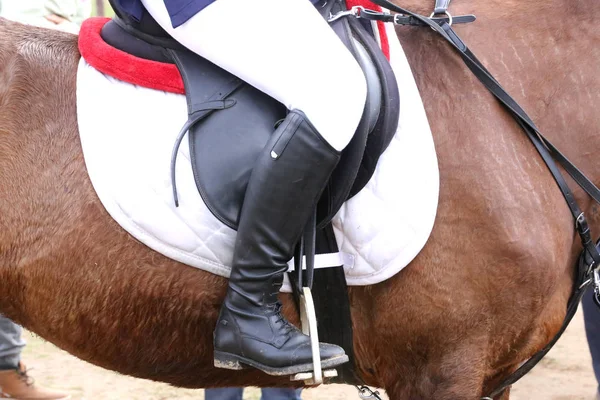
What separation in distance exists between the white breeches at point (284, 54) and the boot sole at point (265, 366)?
0.58m

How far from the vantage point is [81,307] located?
2338 millimetres

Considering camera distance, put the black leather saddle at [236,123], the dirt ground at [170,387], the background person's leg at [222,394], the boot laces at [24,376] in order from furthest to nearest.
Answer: the dirt ground at [170,387], the boot laces at [24,376], the background person's leg at [222,394], the black leather saddle at [236,123]

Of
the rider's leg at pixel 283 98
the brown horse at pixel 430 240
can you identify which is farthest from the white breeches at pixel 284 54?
the brown horse at pixel 430 240

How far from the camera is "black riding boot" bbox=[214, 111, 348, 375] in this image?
2.19m

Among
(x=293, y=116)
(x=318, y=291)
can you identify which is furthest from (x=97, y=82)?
(x=318, y=291)

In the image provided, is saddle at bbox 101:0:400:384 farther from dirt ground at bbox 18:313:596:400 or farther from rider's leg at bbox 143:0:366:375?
dirt ground at bbox 18:313:596:400

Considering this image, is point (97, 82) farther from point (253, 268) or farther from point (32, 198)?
point (253, 268)

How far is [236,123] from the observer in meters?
2.28

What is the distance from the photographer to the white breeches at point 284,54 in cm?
219

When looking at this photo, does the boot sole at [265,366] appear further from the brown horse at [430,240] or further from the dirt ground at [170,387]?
the dirt ground at [170,387]

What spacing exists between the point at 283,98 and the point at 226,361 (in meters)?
0.73

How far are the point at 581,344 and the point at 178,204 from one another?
388 cm

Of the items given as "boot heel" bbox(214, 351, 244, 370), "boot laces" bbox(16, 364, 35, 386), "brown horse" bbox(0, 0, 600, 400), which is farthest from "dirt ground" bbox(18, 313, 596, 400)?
"boot heel" bbox(214, 351, 244, 370)

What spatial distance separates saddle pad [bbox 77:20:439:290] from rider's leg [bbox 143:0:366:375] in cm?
12
